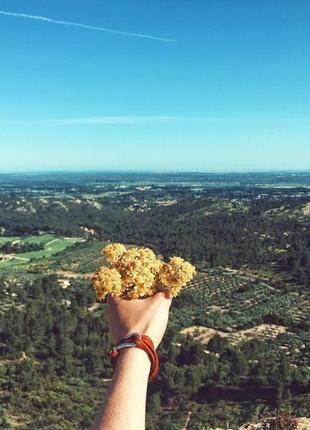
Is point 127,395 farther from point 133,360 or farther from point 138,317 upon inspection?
point 138,317

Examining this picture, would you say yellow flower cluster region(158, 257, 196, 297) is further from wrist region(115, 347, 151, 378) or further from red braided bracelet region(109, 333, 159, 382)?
wrist region(115, 347, 151, 378)

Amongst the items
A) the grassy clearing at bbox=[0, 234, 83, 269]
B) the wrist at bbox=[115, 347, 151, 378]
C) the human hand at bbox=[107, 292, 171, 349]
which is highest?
the human hand at bbox=[107, 292, 171, 349]

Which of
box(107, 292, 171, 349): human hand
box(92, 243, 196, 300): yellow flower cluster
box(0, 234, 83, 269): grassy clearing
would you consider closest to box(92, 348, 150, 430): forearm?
box(107, 292, 171, 349): human hand

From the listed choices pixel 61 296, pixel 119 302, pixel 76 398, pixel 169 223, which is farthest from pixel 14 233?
pixel 119 302

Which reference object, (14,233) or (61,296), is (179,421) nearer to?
(61,296)

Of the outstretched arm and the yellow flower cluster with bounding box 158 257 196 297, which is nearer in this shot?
the outstretched arm

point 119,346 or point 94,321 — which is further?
point 94,321

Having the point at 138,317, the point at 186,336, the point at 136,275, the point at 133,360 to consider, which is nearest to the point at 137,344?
the point at 133,360
